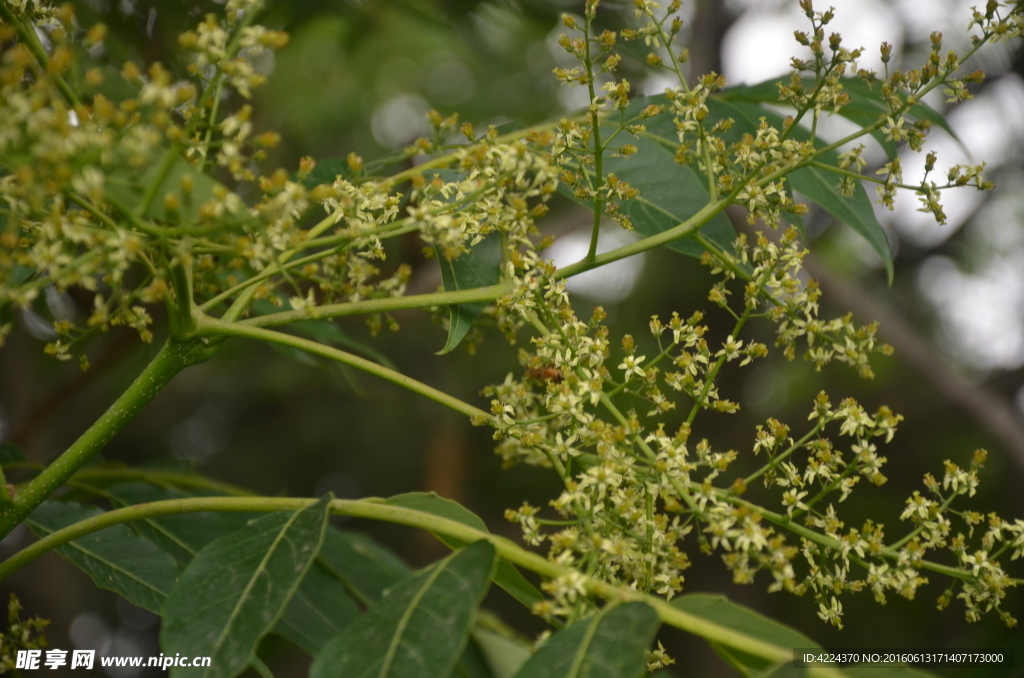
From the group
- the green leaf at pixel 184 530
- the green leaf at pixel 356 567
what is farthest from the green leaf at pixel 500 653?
the green leaf at pixel 184 530

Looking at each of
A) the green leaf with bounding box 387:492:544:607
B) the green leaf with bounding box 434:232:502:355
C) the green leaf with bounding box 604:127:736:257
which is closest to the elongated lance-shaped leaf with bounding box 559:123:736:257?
the green leaf with bounding box 604:127:736:257

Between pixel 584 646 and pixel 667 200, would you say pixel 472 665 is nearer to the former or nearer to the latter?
pixel 584 646

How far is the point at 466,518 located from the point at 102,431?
1.26ft

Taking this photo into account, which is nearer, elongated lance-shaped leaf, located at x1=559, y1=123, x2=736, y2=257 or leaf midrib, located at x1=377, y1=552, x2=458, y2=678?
leaf midrib, located at x1=377, y1=552, x2=458, y2=678

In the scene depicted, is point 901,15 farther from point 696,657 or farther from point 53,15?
point 53,15

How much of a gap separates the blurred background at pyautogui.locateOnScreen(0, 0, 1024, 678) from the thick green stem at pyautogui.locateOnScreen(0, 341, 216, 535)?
2.22 ft

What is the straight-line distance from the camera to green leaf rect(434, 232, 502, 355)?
92 centimetres

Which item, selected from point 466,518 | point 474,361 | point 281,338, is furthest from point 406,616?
point 474,361

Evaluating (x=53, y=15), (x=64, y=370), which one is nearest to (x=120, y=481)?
(x=53, y=15)

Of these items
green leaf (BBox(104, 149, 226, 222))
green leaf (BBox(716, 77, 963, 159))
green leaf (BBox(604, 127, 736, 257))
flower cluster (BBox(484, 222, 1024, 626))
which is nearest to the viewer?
green leaf (BBox(104, 149, 226, 222))

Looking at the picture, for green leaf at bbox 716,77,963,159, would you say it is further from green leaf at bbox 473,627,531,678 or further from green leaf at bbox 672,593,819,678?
green leaf at bbox 473,627,531,678

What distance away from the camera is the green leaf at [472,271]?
3.03 ft

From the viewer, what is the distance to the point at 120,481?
1283mm

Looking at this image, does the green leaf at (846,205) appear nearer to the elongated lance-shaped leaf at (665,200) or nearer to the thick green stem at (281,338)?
the elongated lance-shaped leaf at (665,200)
